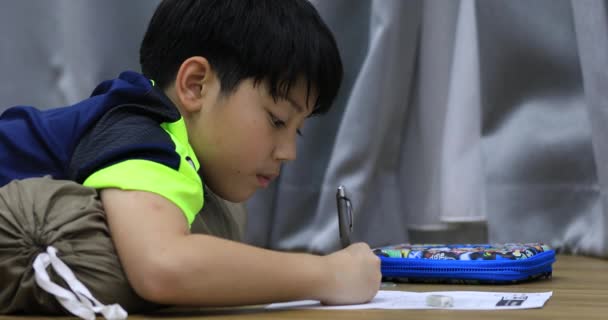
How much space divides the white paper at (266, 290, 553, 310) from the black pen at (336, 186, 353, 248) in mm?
124

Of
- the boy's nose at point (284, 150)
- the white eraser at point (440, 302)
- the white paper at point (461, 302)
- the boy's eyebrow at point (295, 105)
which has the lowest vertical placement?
the white paper at point (461, 302)

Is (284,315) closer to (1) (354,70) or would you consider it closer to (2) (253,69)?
(2) (253,69)

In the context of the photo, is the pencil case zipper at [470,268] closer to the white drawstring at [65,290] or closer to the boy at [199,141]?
the boy at [199,141]

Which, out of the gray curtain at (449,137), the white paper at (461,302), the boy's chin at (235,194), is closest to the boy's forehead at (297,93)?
the boy's chin at (235,194)

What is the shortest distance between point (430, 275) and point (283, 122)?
335 millimetres

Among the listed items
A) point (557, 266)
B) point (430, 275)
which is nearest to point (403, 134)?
point (557, 266)

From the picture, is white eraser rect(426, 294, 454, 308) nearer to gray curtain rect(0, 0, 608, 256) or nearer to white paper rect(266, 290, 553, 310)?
white paper rect(266, 290, 553, 310)

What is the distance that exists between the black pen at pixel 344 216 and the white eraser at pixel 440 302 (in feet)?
0.77

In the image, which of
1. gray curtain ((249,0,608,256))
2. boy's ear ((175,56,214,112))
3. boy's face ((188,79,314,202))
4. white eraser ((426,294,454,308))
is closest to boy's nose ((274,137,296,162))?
boy's face ((188,79,314,202))

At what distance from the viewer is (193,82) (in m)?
1.07

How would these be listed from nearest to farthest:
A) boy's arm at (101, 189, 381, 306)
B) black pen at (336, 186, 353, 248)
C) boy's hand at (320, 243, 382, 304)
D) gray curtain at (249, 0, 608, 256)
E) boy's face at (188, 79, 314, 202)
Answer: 1. boy's arm at (101, 189, 381, 306)
2. boy's hand at (320, 243, 382, 304)
3. boy's face at (188, 79, 314, 202)
4. black pen at (336, 186, 353, 248)
5. gray curtain at (249, 0, 608, 256)

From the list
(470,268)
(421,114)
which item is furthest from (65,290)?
(421,114)

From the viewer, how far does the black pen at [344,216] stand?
3.78 ft

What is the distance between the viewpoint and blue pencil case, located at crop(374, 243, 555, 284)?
45.9 inches
